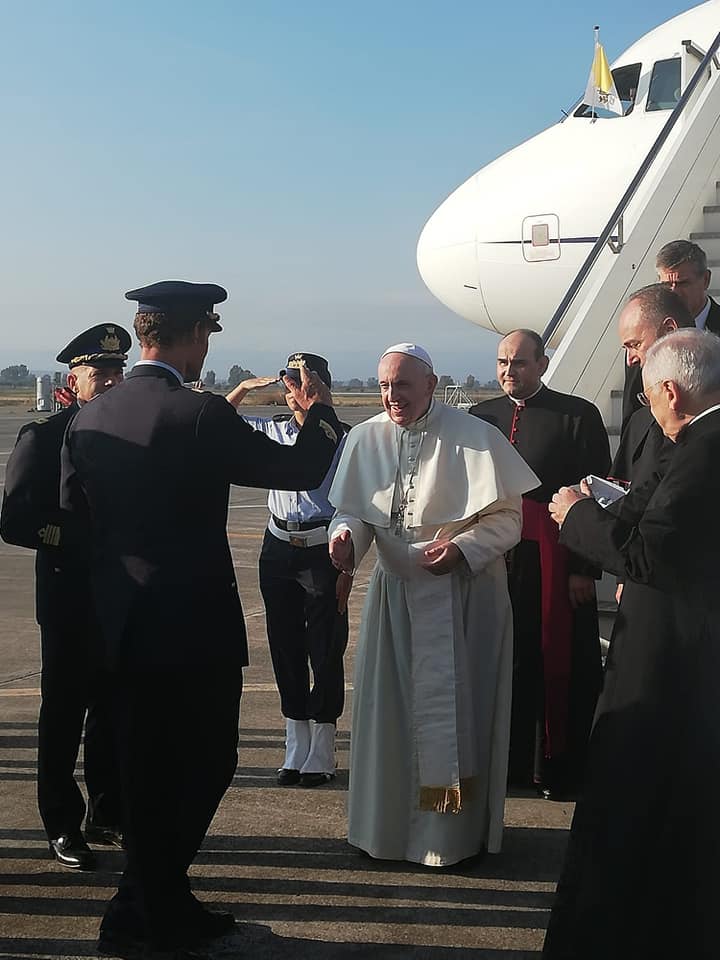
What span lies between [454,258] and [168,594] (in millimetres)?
10015

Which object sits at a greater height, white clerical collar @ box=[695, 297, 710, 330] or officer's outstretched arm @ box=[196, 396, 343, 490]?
white clerical collar @ box=[695, 297, 710, 330]

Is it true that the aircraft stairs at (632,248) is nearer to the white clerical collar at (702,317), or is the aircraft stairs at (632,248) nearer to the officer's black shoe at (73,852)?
the white clerical collar at (702,317)

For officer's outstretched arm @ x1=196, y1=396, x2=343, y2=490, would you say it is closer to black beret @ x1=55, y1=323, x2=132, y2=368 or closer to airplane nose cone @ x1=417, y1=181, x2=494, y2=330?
black beret @ x1=55, y1=323, x2=132, y2=368

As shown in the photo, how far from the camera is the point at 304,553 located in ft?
18.0

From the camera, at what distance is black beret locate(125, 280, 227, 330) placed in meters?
3.58

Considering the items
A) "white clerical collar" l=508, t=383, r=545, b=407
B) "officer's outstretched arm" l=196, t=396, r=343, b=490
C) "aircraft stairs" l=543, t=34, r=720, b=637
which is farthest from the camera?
"aircraft stairs" l=543, t=34, r=720, b=637

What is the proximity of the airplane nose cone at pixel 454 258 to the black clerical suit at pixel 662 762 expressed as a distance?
32.7 ft

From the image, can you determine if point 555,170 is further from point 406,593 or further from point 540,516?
point 406,593

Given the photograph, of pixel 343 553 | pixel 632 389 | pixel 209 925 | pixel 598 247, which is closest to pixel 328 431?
pixel 343 553

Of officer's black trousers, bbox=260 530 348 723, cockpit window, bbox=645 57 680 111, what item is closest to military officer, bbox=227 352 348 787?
officer's black trousers, bbox=260 530 348 723

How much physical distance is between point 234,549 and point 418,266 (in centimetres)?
412

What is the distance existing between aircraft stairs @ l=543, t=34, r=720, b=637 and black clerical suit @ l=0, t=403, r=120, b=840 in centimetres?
385

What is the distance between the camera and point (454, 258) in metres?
13.0

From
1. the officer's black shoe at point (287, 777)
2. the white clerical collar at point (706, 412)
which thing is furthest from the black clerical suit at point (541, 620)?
the white clerical collar at point (706, 412)
